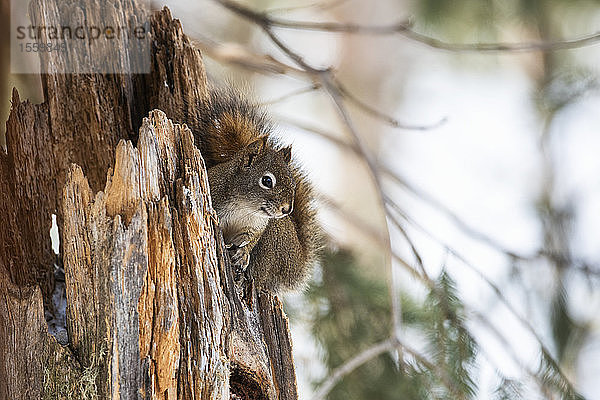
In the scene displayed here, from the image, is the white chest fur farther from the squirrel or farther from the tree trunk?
the tree trunk

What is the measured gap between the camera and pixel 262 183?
0.93 metres

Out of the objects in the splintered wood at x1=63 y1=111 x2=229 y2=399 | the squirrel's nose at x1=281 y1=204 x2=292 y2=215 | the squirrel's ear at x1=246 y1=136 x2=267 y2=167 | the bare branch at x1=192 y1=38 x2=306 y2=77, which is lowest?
the splintered wood at x1=63 y1=111 x2=229 y2=399

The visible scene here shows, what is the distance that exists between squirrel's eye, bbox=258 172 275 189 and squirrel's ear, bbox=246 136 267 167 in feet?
0.09

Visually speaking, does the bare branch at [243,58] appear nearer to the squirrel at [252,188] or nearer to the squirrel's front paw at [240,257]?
the squirrel at [252,188]

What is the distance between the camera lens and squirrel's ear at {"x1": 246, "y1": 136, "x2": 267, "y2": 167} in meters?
0.93

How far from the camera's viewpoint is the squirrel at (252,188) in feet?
3.04

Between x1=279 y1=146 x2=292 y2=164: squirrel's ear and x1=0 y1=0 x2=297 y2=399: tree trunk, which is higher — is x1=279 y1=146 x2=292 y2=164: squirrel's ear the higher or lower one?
the higher one

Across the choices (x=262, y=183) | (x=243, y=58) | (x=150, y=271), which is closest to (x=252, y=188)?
(x=262, y=183)

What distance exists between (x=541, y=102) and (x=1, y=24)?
1.25 metres

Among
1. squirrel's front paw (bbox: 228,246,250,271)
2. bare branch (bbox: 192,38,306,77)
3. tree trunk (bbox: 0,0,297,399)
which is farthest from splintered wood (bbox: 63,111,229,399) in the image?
bare branch (bbox: 192,38,306,77)

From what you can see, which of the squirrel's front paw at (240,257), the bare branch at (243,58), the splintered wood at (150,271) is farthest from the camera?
the bare branch at (243,58)

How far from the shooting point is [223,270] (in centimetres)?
77

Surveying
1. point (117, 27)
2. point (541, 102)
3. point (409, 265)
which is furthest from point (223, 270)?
point (541, 102)

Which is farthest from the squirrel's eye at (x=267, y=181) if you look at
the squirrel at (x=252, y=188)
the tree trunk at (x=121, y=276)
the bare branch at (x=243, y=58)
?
the bare branch at (x=243, y=58)
